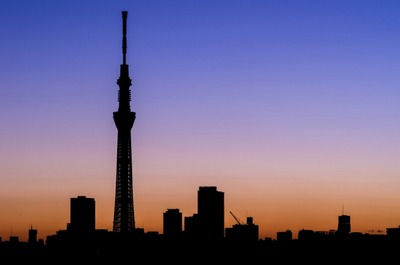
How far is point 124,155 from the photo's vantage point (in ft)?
625

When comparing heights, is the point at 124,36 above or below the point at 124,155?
above

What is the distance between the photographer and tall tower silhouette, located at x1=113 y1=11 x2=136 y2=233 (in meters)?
190

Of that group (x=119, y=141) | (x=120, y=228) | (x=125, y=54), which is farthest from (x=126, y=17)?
(x=120, y=228)

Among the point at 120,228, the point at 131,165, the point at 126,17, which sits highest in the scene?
the point at 126,17

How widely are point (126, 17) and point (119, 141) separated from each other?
25450 millimetres

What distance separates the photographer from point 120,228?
A: 190 m

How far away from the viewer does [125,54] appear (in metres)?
195

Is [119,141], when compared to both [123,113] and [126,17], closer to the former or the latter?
[123,113]

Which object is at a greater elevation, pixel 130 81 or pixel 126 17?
pixel 126 17

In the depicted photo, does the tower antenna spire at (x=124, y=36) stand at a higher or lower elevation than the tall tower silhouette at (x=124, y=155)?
higher

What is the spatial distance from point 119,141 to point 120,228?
58.4ft

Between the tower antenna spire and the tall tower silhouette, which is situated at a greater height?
the tower antenna spire

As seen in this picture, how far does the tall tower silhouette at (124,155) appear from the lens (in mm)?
189750

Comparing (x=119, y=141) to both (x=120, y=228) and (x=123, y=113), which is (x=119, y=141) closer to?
(x=123, y=113)
